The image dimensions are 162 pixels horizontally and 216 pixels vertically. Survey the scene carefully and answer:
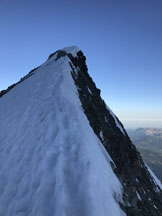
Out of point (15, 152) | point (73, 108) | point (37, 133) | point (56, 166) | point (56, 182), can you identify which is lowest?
point (56, 182)

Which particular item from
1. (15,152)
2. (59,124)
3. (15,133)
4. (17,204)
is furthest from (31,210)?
(15,133)

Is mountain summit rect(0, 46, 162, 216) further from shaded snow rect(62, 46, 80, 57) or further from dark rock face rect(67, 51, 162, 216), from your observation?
shaded snow rect(62, 46, 80, 57)

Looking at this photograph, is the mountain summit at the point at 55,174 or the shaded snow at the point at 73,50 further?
the shaded snow at the point at 73,50

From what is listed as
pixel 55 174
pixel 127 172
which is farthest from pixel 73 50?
pixel 55 174

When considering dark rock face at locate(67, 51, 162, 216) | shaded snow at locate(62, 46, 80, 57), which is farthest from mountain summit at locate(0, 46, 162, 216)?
shaded snow at locate(62, 46, 80, 57)

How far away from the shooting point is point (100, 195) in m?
5.12

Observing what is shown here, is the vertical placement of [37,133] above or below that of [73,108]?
below

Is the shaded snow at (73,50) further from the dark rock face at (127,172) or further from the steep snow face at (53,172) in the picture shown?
the steep snow face at (53,172)

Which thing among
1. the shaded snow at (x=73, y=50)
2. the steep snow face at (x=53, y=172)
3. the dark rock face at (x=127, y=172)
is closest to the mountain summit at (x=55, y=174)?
the steep snow face at (x=53, y=172)

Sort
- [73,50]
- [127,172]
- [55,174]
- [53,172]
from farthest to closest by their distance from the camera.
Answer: [73,50] → [127,172] → [53,172] → [55,174]

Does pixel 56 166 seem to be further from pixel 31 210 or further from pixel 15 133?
pixel 15 133

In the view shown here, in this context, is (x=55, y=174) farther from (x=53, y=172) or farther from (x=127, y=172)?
(x=127, y=172)

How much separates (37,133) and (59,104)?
2.73m

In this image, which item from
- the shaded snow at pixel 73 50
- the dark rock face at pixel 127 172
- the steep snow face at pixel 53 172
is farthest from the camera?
the shaded snow at pixel 73 50
